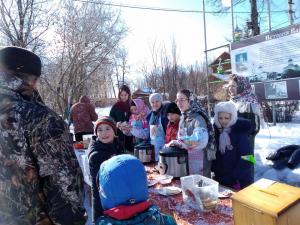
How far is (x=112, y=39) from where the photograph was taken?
1260cm

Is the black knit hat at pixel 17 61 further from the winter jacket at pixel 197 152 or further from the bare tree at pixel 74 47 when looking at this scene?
the bare tree at pixel 74 47

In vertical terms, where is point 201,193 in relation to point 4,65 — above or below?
below

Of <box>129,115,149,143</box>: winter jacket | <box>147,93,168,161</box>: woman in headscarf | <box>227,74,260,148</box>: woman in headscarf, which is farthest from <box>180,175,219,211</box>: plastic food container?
<box>227,74,260,148</box>: woman in headscarf

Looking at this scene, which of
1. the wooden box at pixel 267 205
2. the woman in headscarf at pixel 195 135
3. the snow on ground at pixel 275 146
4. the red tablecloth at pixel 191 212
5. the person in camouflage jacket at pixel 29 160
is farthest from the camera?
the snow on ground at pixel 275 146

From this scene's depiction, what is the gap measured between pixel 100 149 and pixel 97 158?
84 millimetres

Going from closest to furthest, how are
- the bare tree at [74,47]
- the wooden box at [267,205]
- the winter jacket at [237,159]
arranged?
the wooden box at [267,205], the winter jacket at [237,159], the bare tree at [74,47]

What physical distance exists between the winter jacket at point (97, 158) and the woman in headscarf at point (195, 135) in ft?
1.93

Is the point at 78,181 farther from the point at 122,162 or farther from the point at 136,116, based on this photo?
the point at 136,116


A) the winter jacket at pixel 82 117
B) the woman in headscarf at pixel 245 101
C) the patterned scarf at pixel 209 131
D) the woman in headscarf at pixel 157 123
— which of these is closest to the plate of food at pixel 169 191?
the patterned scarf at pixel 209 131

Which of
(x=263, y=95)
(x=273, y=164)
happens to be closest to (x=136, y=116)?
(x=273, y=164)

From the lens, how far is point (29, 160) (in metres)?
1.32

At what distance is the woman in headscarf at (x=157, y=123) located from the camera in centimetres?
340

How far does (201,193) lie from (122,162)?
2.31 feet

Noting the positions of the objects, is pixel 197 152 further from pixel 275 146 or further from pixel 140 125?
pixel 275 146
